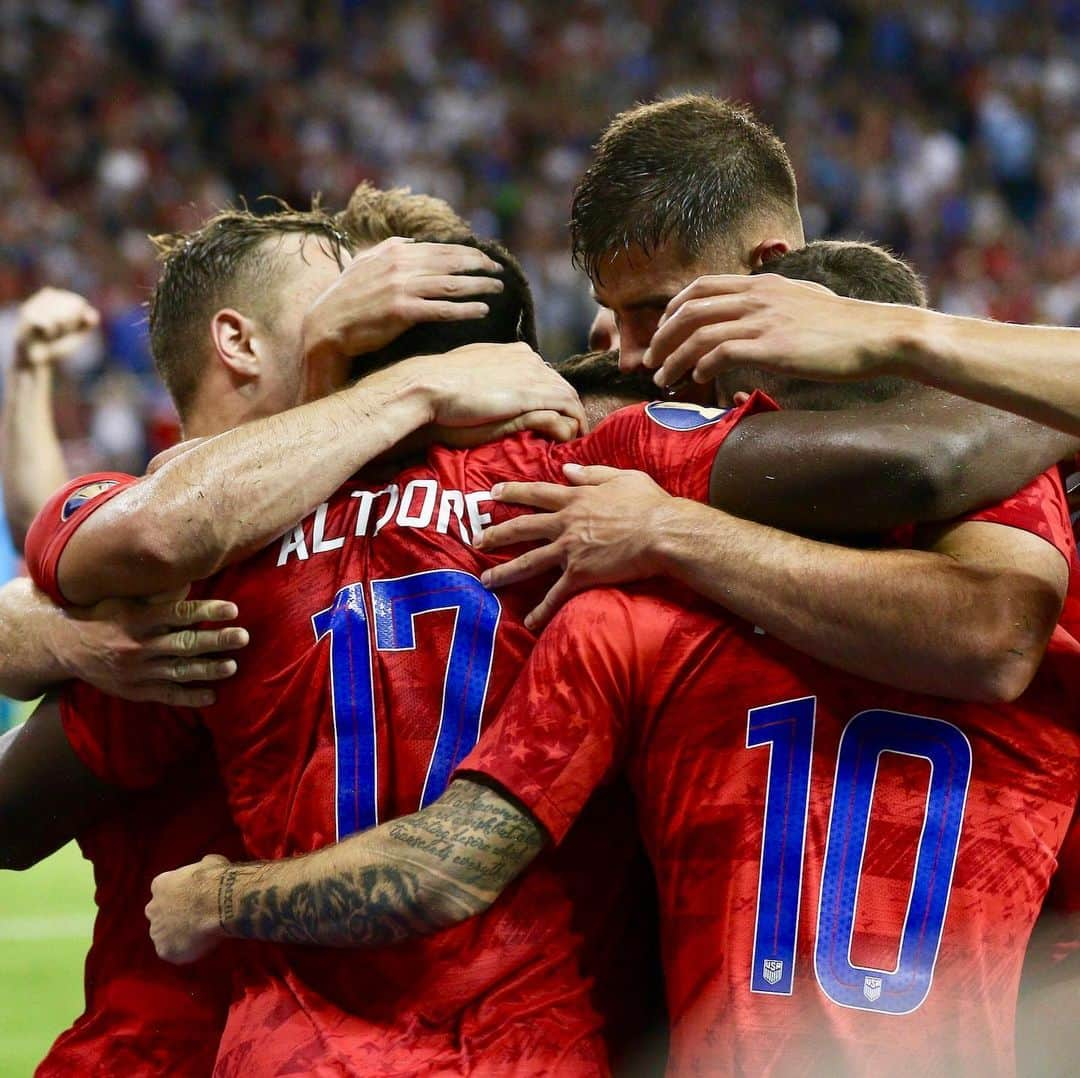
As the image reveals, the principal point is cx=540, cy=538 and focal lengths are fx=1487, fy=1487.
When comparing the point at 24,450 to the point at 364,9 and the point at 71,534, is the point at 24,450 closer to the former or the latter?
the point at 71,534

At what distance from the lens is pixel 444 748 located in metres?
2.17

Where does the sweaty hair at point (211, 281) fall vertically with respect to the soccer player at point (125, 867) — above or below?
above

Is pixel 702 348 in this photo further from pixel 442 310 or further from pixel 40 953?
pixel 40 953

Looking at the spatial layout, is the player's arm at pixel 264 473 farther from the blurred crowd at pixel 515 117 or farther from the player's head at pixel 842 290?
the blurred crowd at pixel 515 117

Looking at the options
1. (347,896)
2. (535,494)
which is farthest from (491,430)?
(347,896)

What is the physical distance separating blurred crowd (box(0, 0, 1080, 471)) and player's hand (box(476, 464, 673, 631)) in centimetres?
937

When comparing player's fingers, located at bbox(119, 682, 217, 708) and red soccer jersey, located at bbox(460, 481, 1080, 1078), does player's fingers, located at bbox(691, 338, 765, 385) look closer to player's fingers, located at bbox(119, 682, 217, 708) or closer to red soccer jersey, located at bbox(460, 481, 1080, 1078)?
red soccer jersey, located at bbox(460, 481, 1080, 1078)

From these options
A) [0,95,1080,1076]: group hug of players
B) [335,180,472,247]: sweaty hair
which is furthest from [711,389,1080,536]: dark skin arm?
[335,180,472,247]: sweaty hair

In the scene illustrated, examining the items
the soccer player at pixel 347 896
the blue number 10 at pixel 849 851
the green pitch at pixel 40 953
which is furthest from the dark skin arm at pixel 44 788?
the green pitch at pixel 40 953

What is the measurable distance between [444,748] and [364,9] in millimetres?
14362

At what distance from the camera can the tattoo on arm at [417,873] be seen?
6.51ft

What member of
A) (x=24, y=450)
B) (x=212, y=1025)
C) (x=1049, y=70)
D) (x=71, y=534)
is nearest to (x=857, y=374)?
(x=71, y=534)

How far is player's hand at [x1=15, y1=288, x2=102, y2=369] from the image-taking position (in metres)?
4.64

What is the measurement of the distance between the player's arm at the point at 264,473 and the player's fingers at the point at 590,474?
0.17 m
